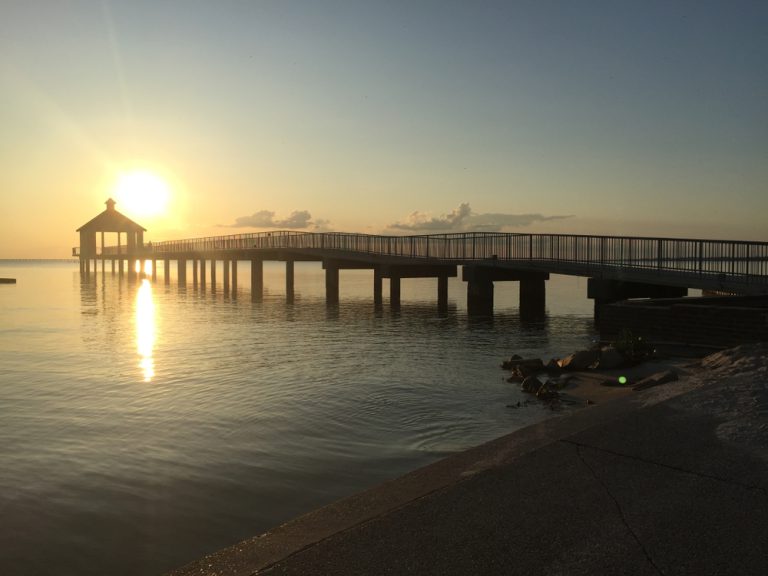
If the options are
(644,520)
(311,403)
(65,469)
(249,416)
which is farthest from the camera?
(311,403)

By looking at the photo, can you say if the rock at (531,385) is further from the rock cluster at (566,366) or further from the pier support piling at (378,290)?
the pier support piling at (378,290)

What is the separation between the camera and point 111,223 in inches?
3391

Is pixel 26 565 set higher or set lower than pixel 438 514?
lower

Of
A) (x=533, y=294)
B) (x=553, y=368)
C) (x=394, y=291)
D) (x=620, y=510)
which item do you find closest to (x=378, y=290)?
(x=394, y=291)

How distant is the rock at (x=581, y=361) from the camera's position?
1440 cm

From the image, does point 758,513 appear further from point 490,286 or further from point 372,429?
point 490,286

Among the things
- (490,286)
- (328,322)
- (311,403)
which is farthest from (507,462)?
(490,286)

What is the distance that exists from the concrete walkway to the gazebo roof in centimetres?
8764

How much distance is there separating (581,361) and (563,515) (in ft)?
33.8

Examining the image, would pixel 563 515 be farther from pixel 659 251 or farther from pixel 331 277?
pixel 331 277

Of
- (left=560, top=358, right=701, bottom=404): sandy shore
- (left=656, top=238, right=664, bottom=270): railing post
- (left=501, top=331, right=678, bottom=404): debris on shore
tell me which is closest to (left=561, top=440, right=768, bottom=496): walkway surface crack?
A: (left=560, top=358, right=701, bottom=404): sandy shore

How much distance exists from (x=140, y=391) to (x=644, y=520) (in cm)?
1155

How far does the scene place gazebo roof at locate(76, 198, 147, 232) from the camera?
281 feet

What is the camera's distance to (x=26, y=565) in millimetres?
5434
